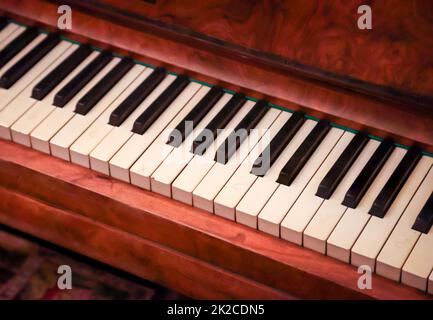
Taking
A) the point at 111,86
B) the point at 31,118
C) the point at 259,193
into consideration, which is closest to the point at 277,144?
the point at 259,193

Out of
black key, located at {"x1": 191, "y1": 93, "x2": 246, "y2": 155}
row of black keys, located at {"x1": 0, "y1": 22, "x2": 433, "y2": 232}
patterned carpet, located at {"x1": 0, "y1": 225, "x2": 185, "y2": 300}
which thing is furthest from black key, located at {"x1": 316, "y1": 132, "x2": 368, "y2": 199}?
patterned carpet, located at {"x1": 0, "y1": 225, "x2": 185, "y2": 300}

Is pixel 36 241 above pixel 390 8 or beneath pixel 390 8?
beneath

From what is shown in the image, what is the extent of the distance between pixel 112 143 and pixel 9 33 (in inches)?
27.4

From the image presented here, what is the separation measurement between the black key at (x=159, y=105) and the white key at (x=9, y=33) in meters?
0.60

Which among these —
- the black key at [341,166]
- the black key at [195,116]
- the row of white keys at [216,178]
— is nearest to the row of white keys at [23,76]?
the black key at [195,116]

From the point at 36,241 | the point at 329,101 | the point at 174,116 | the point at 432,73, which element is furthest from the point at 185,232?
the point at 36,241

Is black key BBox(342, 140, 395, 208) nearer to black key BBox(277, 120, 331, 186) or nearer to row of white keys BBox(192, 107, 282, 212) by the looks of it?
black key BBox(277, 120, 331, 186)

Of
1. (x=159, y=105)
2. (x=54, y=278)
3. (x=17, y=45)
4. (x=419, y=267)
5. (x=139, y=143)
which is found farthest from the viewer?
(x=54, y=278)

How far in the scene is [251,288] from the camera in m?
2.27

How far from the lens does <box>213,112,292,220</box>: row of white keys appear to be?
2205mm

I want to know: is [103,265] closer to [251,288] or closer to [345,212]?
[251,288]

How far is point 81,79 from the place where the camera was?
259 cm

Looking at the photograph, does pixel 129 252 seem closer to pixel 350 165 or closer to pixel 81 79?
pixel 81 79

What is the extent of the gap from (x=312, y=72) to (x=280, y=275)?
22.5 inches
